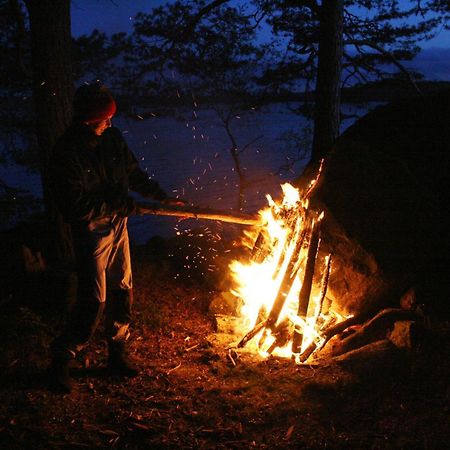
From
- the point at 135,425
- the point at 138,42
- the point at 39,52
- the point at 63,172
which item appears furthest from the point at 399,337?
the point at 138,42

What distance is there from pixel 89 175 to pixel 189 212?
1048mm

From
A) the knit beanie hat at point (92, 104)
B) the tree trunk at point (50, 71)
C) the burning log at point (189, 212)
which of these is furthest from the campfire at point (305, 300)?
the tree trunk at point (50, 71)

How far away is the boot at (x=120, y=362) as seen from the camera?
4.07m

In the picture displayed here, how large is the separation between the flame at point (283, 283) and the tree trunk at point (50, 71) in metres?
2.44

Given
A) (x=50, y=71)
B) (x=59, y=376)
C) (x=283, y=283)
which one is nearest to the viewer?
(x=59, y=376)

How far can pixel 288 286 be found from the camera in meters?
4.45

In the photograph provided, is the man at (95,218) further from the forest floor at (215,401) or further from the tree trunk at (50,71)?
the tree trunk at (50,71)

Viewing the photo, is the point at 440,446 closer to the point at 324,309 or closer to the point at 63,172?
the point at 324,309

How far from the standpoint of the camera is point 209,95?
509 inches

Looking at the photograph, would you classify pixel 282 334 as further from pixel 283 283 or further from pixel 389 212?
pixel 389 212

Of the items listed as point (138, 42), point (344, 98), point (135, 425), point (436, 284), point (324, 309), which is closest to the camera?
point (135, 425)

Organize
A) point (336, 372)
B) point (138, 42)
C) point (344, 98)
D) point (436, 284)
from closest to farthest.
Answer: point (336, 372) < point (436, 284) < point (138, 42) < point (344, 98)

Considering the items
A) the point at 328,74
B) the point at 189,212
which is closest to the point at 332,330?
the point at 189,212

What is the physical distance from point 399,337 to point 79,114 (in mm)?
3200
